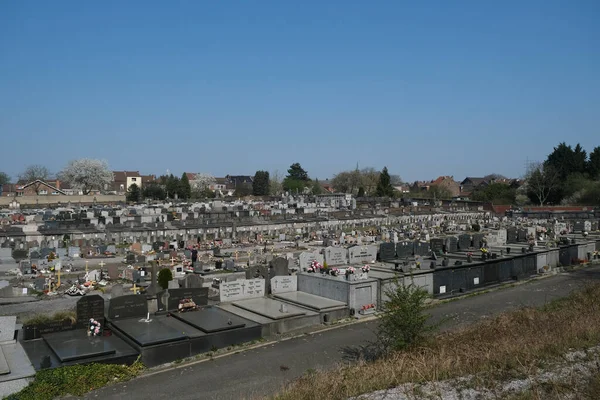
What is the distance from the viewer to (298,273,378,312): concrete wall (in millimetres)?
18062

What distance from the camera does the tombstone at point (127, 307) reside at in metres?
15.6

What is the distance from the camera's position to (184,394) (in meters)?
11.2

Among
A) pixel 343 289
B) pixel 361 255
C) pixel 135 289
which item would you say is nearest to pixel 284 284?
pixel 343 289

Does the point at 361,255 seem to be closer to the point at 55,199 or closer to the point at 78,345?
the point at 78,345

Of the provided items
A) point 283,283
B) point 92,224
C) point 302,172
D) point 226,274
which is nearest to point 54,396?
point 283,283

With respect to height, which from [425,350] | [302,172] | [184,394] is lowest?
[184,394]

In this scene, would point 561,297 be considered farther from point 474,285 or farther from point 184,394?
point 184,394

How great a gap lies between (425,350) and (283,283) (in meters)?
9.00

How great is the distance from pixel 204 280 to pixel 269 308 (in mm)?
6185

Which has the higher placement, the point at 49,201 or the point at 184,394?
the point at 49,201

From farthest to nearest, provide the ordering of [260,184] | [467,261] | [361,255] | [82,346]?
[260,184]
[361,255]
[467,261]
[82,346]

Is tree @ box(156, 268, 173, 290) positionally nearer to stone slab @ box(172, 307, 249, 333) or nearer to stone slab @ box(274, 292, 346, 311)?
stone slab @ box(172, 307, 249, 333)

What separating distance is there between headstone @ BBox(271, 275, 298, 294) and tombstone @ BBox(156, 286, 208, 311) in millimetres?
3129

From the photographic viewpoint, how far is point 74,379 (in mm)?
11633
